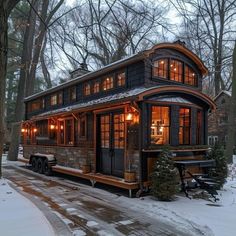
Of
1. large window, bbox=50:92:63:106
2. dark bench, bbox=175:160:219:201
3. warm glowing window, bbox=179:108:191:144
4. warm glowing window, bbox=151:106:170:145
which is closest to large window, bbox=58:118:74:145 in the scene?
large window, bbox=50:92:63:106

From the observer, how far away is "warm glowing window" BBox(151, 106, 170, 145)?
34.8ft

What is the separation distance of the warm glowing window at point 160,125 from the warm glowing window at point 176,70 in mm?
1897

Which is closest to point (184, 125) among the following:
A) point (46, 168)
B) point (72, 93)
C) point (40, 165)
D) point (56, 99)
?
point (72, 93)

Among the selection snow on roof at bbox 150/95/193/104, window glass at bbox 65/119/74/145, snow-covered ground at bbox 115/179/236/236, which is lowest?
snow-covered ground at bbox 115/179/236/236

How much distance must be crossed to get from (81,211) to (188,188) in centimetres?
412

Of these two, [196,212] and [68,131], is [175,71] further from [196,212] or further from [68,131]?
[196,212]

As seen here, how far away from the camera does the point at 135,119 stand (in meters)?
10.4

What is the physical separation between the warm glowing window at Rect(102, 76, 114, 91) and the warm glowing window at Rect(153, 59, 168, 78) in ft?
7.45

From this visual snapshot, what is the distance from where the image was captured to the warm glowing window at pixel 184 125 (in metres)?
11.5

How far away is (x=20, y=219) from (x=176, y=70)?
27.6ft

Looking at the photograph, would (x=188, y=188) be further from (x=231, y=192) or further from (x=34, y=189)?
(x=34, y=189)

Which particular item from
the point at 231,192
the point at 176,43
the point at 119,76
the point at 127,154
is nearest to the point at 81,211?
the point at 127,154

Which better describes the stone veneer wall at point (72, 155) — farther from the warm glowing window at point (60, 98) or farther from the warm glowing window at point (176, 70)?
the warm glowing window at point (176, 70)

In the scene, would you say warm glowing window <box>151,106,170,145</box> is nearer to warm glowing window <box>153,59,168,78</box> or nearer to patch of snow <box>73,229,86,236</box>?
warm glowing window <box>153,59,168,78</box>
